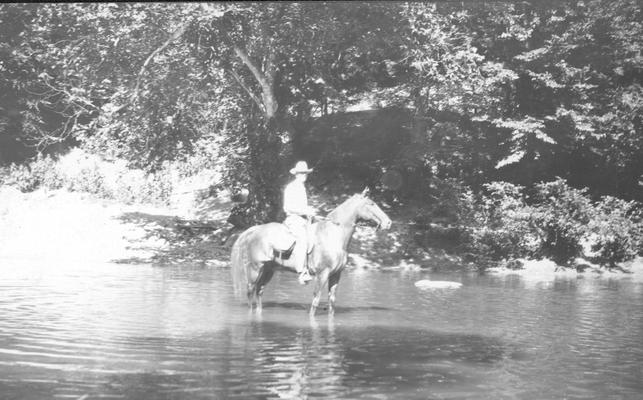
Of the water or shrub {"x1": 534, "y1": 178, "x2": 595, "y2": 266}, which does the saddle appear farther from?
shrub {"x1": 534, "y1": 178, "x2": 595, "y2": 266}

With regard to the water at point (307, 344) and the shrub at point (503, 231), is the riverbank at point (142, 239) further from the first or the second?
the water at point (307, 344)

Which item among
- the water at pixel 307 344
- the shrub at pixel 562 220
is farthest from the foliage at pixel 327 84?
the water at pixel 307 344

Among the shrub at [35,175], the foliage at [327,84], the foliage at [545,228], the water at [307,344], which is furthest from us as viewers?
the shrub at [35,175]

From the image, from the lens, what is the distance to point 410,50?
25875mm

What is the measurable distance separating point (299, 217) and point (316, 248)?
2.01ft

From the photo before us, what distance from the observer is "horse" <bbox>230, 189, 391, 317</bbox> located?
13000mm

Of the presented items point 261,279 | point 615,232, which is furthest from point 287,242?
point 615,232

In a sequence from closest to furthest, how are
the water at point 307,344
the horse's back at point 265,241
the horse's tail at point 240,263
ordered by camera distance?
the water at point 307,344
the horse's back at point 265,241
the horse's tail at point 240,263

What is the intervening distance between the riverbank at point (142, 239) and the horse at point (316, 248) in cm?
1087

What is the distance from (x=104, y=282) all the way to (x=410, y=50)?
13284 millimetres

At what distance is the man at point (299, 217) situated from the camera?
515 inches

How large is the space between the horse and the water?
0.60m

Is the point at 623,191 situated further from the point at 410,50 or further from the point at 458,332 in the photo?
the point at 458,332

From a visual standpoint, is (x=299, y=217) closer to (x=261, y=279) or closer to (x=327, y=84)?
(x=261, y=279)
